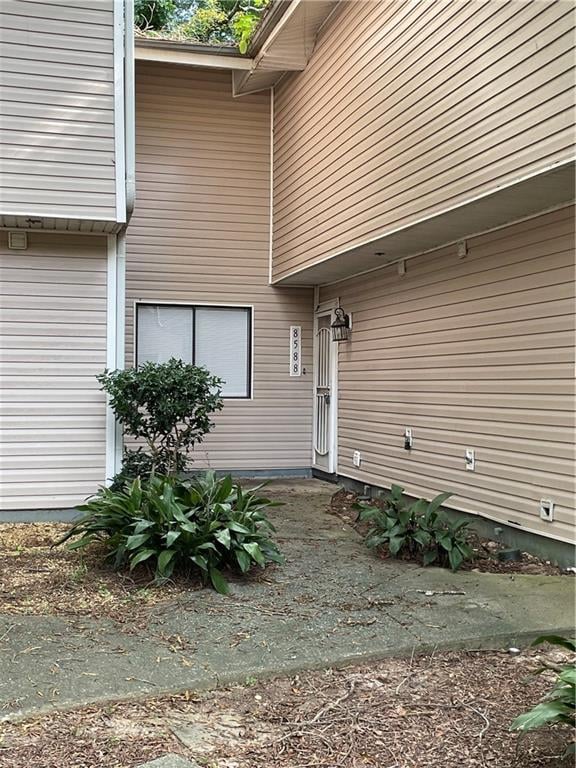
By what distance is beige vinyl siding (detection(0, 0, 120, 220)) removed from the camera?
5633mm

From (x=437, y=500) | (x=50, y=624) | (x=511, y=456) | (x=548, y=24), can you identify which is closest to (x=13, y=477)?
(x=50, y=624)

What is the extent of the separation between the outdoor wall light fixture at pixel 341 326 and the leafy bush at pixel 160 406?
2895 mm

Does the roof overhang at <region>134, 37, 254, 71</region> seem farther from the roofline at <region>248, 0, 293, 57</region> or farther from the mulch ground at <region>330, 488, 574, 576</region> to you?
the mulch ground at <region>330, 488, 574, 576</region>

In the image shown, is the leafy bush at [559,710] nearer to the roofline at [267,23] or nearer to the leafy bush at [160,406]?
the leafy bush at [160,406]

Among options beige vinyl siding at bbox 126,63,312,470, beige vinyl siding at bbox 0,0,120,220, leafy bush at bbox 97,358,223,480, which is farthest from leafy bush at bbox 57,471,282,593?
beige vinyl siding at bbox 126,63,312,470

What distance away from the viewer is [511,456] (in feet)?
18.1

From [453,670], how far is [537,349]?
2.78 meters

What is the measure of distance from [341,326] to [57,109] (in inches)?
171

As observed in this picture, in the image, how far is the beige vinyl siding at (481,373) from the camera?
5012mm

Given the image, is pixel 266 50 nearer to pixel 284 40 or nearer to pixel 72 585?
pixel 284 40

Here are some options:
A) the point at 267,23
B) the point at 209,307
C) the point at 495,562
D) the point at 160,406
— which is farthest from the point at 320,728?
the point at 267,23

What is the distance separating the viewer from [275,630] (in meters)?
3.67

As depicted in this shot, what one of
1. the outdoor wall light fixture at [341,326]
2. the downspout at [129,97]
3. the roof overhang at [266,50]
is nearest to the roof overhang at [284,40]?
the roof overhang at [266,50]

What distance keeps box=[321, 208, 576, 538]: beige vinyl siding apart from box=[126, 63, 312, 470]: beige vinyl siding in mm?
1618
